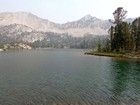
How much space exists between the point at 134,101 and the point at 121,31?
121927 mm

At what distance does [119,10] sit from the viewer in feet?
518

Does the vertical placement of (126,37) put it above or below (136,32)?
below

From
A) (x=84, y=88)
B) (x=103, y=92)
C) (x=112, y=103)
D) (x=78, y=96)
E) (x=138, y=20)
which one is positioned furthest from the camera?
(x=138, y=20)

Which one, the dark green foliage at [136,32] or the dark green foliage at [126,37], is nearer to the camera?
the dark green foliage at [126,37]

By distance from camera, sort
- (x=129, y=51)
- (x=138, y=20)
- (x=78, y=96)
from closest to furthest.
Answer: (x=78, y=96) → (x=129, y=51) → (x=138, y=20)

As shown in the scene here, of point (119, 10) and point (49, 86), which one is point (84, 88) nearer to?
point (49, 86)

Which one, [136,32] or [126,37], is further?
[136,32]

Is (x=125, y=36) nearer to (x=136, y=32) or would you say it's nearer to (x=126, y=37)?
(x=126, y=37)

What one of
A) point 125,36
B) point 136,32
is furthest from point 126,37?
point 136,32

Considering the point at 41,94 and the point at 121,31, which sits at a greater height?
the point at 121,31

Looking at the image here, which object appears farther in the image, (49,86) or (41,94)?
(49,86)

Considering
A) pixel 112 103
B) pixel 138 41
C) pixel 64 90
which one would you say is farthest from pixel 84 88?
pixel 138 41

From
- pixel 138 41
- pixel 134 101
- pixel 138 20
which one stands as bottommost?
pixel 134 101

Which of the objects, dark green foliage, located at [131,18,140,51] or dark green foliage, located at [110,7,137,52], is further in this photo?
dark green foliage, located at [131,18,140,51]
